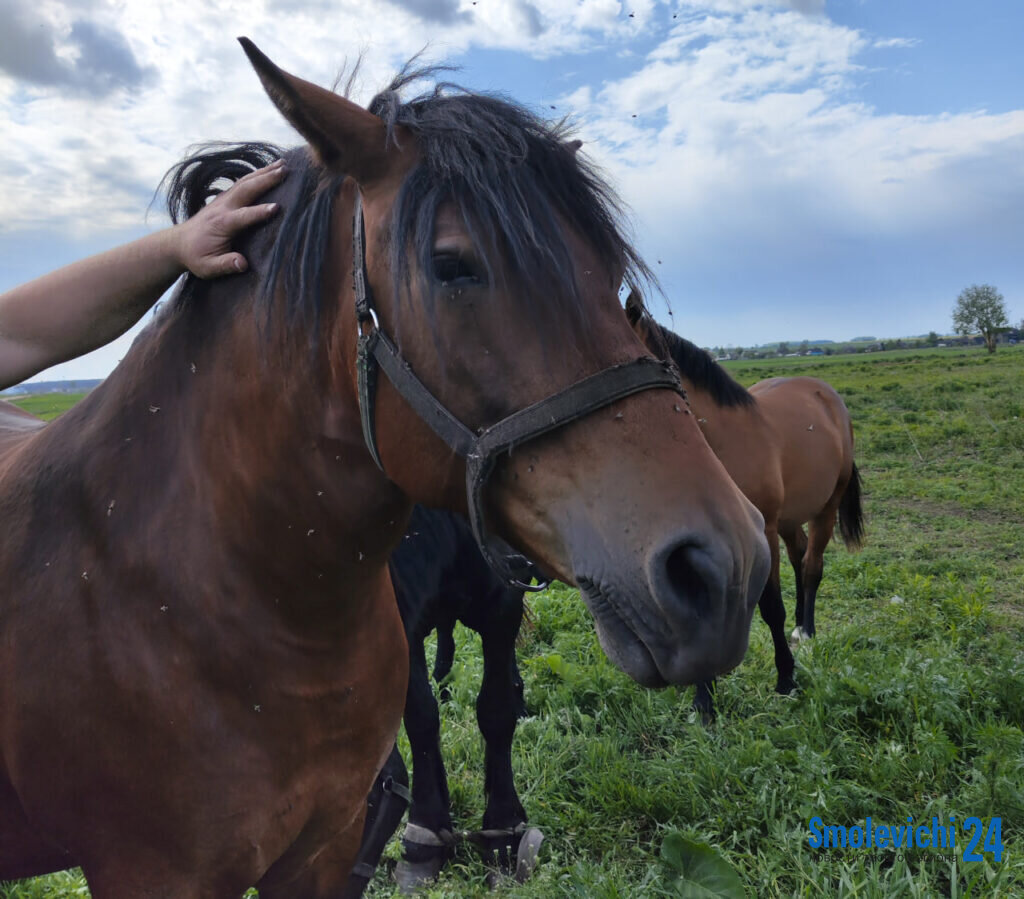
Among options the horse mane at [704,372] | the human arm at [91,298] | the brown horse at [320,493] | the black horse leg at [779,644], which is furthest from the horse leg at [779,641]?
the human arm at [91,298]

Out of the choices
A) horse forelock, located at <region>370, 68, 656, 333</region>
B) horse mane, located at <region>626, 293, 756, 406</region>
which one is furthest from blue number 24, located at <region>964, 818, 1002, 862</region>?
horse mane, located at <region>626, 293, 756, 406</region>

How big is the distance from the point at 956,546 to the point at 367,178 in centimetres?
759

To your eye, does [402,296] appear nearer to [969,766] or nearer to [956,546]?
[969,766]

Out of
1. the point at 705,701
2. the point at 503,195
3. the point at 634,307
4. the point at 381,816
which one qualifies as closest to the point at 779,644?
the point at 705,701

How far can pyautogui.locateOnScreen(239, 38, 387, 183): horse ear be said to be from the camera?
3.97 ft

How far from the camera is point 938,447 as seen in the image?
11961 millimetres

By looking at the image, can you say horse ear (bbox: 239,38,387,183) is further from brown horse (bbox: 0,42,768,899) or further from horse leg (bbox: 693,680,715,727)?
horse leg (bbox: 693,680,715,727)

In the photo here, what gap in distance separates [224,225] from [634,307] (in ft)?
2.85

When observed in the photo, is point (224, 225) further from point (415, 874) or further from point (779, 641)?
point (779, 641)

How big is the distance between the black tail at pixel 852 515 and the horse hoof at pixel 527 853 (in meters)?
5.10

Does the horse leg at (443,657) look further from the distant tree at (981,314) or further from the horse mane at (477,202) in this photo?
the distant tree at (981,314)

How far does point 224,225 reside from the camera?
4.85 ft

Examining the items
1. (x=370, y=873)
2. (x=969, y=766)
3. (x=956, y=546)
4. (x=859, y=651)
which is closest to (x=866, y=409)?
(x=956, y=546)

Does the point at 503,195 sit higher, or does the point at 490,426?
the point at 503,195
